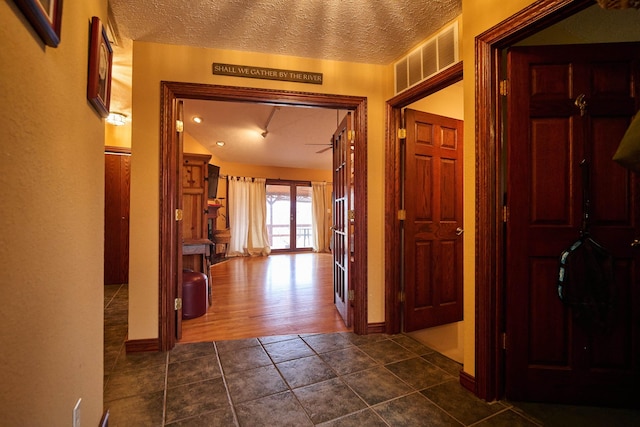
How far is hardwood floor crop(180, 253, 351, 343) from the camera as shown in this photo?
2711mm

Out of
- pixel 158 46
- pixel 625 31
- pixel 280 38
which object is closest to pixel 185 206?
pixel 158 46

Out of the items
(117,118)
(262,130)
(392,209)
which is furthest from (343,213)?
(117,118)

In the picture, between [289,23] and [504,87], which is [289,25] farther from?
[504,87]

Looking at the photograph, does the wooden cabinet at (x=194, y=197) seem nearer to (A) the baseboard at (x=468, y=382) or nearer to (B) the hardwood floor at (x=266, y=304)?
(B) the hardwood floor at (x=266, y=304)

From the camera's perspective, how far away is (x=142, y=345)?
2229mm

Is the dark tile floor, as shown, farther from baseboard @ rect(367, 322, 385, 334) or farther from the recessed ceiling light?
the recessed ceiling light

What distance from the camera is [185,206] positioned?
3646 mm

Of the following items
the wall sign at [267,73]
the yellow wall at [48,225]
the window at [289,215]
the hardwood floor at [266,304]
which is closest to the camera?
the yellow wall at [48,225]

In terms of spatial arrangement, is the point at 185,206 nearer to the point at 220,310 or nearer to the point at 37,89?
the point at 220,310

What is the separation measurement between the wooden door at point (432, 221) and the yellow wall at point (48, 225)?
2.25 meters

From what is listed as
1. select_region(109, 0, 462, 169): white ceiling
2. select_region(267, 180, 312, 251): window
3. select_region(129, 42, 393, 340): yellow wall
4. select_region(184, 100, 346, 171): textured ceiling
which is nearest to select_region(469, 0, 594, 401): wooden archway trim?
select_region(109, 0, 462, 169): white ceiling

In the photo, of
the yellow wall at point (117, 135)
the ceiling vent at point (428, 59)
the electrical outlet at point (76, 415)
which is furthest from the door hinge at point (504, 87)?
the yellow wall at point (117, 135)

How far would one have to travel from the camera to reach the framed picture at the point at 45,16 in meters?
0.68

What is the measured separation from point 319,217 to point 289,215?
0.89 metres
